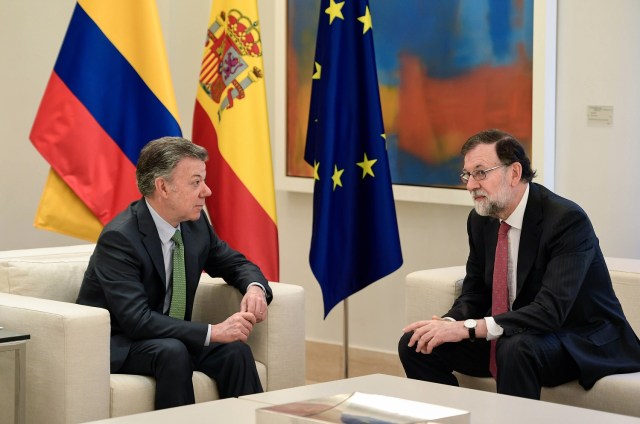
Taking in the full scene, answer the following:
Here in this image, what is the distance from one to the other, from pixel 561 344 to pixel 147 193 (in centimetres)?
153

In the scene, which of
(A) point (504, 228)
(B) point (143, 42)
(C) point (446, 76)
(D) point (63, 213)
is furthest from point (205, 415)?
(C) point (446, 76)

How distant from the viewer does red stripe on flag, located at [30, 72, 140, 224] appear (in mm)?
4629

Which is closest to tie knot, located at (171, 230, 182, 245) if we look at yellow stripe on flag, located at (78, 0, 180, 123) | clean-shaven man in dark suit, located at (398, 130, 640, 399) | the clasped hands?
the clasped hands

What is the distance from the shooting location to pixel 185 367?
3.48m

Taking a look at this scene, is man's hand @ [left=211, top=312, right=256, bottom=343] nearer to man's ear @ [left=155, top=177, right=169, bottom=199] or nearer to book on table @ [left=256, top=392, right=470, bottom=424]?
man's ear @ [left=155, top=177, right=169, bottom=199]

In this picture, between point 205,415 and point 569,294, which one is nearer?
point 205,415

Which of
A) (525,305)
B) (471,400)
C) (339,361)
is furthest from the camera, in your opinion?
(339,361)

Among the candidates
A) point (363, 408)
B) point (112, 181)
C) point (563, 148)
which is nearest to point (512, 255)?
point (563, 148)

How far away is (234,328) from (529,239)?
106 cm

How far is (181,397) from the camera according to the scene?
3.45m

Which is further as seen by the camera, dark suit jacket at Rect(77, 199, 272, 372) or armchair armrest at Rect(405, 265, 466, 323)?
armchair armrest at Rect(405, 265, 466, 323)

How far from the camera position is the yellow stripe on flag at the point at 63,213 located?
4.57 metres

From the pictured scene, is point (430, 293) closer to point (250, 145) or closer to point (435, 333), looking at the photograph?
point (435, 333)

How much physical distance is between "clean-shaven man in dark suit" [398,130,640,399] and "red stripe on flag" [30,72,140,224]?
1646 millimetres
